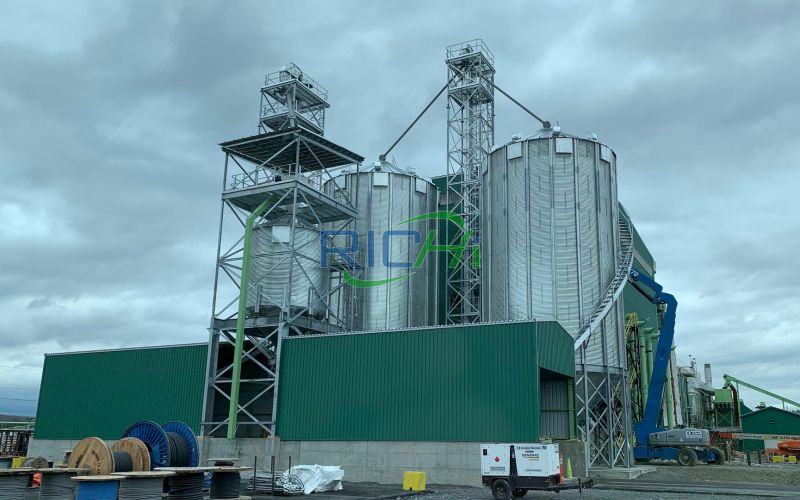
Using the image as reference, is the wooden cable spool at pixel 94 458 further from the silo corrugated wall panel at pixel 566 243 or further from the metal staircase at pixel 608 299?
the silo corrugated wall panel at pixel 566 243

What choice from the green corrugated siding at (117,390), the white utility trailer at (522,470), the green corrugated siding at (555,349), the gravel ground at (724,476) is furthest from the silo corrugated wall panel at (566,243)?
the green corrugated siding at (117,390)

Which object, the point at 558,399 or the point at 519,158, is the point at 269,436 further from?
the point at 519,158

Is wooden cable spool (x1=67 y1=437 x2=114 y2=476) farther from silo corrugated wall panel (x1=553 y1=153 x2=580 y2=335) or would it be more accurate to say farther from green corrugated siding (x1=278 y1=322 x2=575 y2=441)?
silo corrugated wall panel (x1=553 y1=153 x2=580 y2=335)

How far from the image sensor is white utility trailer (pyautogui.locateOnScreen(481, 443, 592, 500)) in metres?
23.4

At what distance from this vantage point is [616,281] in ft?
134

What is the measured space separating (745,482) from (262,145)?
98.7 ft

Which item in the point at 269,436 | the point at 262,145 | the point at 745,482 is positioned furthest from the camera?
the point at 262,145

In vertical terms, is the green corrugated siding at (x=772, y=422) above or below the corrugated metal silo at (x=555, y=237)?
below

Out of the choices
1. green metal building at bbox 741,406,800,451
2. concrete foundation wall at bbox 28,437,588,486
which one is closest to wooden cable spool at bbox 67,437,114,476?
concrete foundation wall at bbox 28,437,588,486

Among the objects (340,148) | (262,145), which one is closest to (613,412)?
(340,148)

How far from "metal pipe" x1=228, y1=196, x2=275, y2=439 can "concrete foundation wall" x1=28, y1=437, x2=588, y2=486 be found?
139cm

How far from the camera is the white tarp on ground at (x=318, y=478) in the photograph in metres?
26.7

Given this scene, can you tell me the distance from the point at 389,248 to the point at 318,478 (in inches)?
831

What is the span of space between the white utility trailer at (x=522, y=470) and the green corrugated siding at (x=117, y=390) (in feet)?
63.1
